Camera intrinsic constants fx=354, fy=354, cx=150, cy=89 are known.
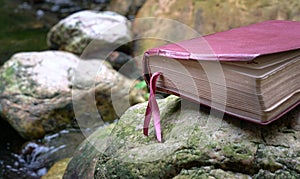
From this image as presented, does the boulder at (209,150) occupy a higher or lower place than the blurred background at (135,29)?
higher

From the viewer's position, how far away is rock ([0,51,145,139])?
2.26m

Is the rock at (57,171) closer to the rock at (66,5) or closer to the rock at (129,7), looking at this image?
the rock at (129,7)

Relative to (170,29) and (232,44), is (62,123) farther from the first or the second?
(232,44)

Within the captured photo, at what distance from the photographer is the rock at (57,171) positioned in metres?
1.75

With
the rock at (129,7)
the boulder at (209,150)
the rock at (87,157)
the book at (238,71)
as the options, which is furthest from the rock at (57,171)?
the rock at (129,7)

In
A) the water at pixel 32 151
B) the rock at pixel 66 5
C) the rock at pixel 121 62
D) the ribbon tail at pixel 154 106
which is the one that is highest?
the ribbon tail at pixel 154 106

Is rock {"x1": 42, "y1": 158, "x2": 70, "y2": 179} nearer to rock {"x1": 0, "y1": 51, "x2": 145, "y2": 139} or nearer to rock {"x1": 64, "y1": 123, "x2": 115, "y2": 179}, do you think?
rock {"x1": 64, "y1": 123, "x2": 115, "y2": 179}

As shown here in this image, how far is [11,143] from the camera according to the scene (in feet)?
7.42

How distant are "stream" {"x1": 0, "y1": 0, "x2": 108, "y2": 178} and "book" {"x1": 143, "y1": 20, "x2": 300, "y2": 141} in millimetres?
1365

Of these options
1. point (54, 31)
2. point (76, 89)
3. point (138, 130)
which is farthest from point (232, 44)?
point (54, 31)

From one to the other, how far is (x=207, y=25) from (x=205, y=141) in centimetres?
177

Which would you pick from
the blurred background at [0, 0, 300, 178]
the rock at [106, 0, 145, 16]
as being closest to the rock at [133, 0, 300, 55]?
the blurred background at [0, 0, 300, 178]

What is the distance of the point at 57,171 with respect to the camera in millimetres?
1800

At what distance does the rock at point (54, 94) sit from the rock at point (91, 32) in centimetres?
39
